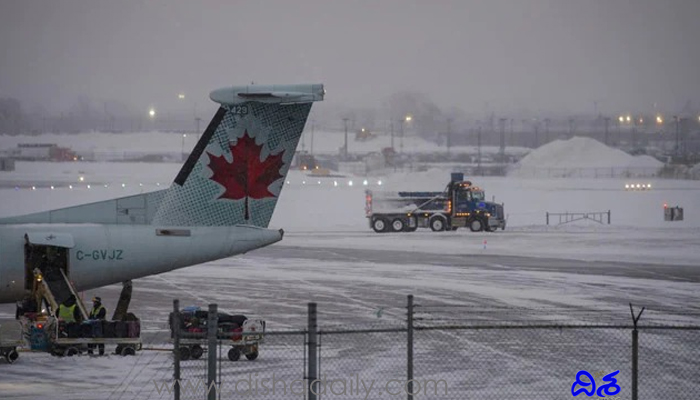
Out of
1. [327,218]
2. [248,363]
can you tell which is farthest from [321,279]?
[327,218]

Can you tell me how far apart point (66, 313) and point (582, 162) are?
484 feet

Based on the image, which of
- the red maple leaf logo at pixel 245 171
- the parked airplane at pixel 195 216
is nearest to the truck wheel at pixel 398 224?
the parked airplane at pixel 195 216

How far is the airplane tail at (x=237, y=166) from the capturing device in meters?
23.3

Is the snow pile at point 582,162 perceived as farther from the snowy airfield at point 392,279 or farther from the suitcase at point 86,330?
the suitcase at point 86,330

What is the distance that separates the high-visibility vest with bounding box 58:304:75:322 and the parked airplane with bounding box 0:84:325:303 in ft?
3.53

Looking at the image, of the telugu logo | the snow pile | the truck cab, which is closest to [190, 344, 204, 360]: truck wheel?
the telugu logo

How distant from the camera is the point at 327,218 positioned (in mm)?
72750

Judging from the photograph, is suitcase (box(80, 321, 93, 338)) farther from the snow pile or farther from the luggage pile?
the snow pile

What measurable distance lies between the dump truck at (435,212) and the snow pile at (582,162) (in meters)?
89.8

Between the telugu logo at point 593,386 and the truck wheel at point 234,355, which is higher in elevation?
the truck wheel at point 234,355

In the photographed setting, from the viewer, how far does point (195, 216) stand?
23.6 meters

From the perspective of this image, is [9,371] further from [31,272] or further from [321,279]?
[321,279]

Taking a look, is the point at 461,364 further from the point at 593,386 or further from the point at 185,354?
the point at 185,354

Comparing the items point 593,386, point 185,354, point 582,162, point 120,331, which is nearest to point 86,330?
point 120,331
